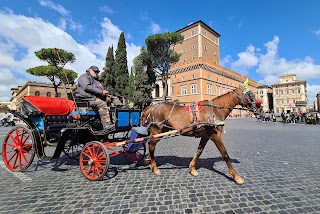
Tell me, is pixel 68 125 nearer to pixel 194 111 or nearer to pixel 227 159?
pixel 194 111

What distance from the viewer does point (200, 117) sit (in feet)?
14.3

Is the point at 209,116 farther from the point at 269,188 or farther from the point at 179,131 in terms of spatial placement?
the point at 269,188

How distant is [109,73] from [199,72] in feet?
71.6

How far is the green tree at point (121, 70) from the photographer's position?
34250 mm

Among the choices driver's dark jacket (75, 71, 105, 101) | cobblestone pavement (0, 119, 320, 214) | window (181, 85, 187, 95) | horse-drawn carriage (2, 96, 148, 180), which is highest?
window (181, 85, 187, 95)

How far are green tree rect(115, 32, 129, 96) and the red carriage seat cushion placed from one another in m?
28.6

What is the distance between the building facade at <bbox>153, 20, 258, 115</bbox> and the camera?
Answer: 152 ft

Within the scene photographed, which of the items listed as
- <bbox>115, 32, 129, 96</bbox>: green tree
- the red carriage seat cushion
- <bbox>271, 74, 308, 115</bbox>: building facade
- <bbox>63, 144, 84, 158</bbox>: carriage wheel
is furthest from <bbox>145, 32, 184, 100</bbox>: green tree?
<bbox>271, 74, 308, 115</bbox>: building facade

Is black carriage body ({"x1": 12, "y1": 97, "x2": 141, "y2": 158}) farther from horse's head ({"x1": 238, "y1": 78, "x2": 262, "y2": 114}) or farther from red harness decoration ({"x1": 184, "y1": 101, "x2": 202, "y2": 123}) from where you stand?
horse's head ({"x1": 238, "y1": 78, "x2": 262, "y2": 114})

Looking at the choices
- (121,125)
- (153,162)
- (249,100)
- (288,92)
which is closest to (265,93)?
(288,92)

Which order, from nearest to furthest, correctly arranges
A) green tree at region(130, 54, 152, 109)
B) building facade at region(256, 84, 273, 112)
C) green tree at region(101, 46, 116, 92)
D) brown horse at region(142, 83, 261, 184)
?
brown horse at region(142, 83, 261, 184), green tree at region(101, 46, 116, 92), green tree at region(130, 54, 152, 109), building facade at region(256, 84, 273, 112)

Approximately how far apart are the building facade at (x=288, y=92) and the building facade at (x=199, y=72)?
106 feet

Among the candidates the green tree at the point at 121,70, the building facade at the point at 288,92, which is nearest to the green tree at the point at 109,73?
the green tree at the point at 121,70

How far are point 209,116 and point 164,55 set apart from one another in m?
33.6
